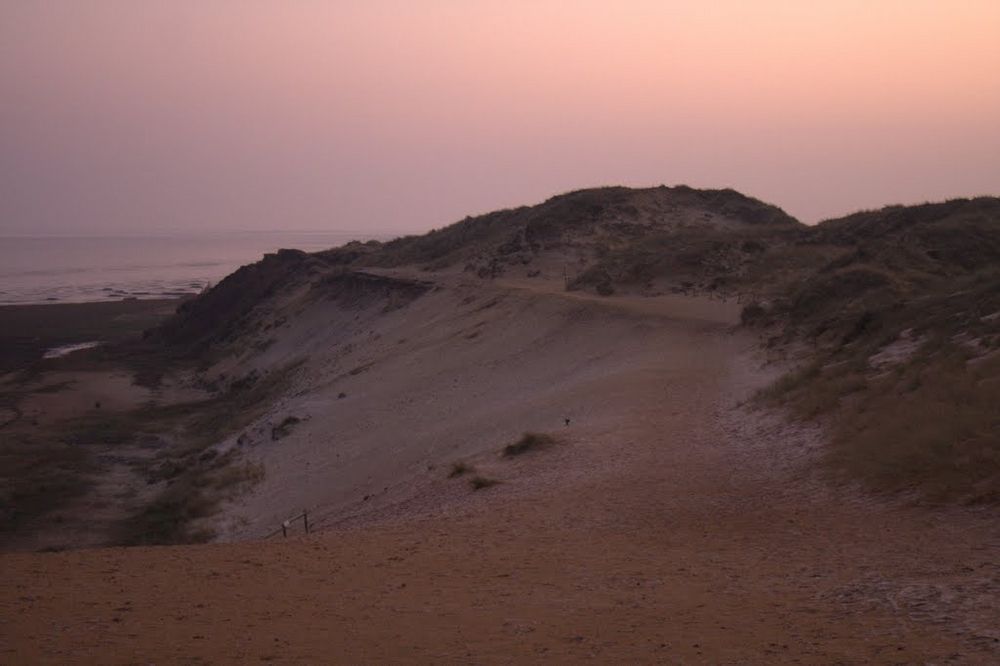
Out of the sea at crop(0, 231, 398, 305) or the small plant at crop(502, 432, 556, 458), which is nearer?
the small plant at crop(502, 432, 556, 458)

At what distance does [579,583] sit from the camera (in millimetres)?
8477

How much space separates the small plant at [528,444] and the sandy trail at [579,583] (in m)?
1.54

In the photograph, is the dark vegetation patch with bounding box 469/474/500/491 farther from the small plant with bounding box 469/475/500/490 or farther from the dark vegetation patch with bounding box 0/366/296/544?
the dark vegetation patch with bounding box 0/366/296/544

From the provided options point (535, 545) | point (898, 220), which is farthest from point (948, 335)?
point (898, 220)

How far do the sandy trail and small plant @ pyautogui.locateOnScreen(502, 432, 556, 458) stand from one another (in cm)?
154

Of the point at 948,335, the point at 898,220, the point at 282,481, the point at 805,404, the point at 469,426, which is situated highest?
the point at 898,220

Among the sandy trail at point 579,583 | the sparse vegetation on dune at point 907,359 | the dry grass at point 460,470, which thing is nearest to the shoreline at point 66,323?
the dry grass at point 460,470

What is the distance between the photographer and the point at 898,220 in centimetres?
3136

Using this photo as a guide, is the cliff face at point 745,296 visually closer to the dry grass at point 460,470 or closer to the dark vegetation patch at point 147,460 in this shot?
the dark vegetation patch at point 147,460

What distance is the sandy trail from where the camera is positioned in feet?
21.8

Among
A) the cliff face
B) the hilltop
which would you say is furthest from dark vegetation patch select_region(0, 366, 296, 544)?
the cliff face

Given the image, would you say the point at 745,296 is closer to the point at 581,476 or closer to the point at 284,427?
the point at 284,427

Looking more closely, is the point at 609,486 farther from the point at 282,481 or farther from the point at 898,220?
the point at 898,220

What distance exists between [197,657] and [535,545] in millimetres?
4315
